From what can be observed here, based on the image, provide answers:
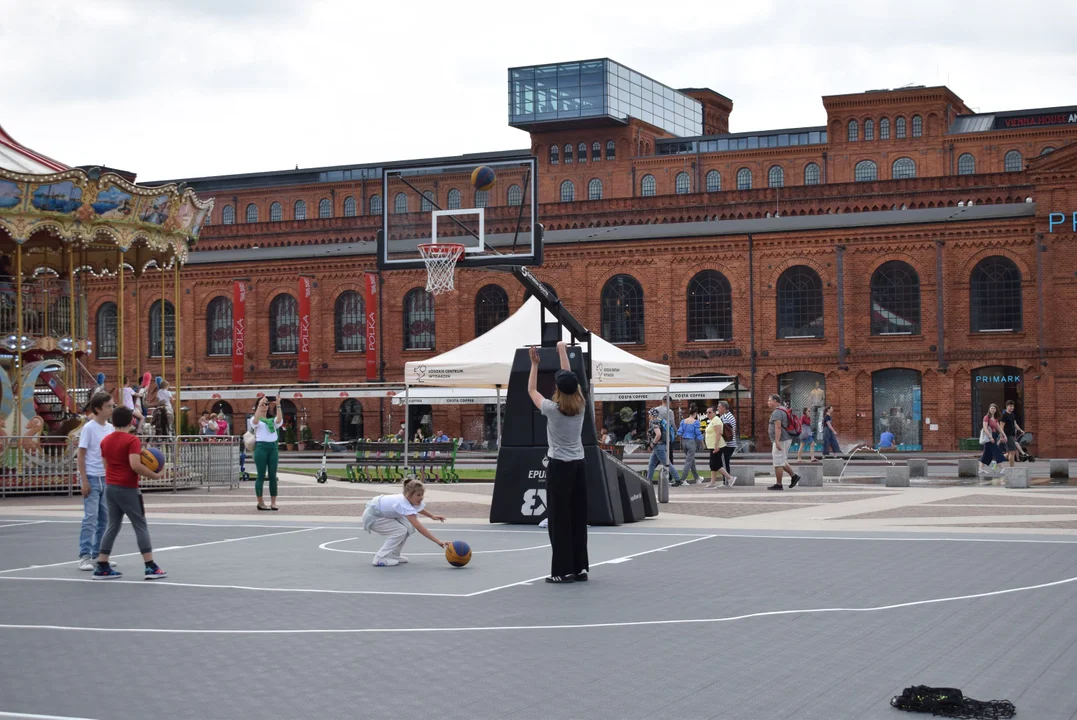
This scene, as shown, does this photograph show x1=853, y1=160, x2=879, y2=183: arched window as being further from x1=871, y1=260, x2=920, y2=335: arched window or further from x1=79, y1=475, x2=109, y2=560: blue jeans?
x1=79, y1=475, x2=109, y2=560: blue jeans

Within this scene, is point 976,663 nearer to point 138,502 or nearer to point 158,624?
point 158,624

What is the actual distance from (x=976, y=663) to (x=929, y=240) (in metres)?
39.2

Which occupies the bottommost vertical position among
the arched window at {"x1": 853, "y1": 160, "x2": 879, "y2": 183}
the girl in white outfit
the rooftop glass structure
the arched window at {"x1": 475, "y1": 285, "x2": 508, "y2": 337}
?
the girl in white outfit

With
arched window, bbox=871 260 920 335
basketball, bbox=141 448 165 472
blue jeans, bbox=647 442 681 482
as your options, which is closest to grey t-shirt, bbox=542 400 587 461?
basketball, bbox=141 448 165 472

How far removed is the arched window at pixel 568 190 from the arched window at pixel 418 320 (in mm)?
20697

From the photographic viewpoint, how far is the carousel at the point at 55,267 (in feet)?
81.1

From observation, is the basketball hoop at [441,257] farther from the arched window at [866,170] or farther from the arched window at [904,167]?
the arched window at [904,167]

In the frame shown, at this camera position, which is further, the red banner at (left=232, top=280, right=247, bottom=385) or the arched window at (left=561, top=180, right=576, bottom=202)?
the arched window at (left=561, top=180, right=576, bottom=202)

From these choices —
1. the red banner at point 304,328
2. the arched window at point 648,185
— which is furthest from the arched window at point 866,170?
the red banner at point 304,328

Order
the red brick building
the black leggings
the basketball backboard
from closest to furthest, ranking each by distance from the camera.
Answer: the black leggings, the basketball backboard, the red brick building

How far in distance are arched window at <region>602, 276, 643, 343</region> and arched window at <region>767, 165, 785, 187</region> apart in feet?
75.8

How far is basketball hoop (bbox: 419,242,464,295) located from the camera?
20406 millimetres

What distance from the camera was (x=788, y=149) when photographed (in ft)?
226

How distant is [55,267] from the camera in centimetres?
3012
